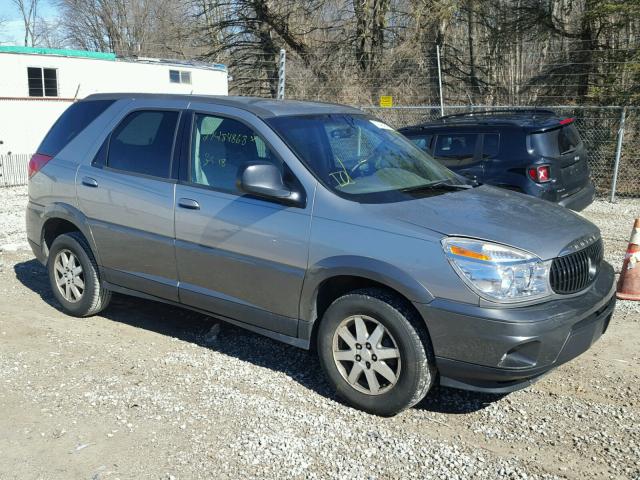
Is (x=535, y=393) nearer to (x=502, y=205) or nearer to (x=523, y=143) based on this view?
(x=502, y=205)

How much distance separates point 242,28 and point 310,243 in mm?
22365

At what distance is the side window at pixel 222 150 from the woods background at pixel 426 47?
36.6ft

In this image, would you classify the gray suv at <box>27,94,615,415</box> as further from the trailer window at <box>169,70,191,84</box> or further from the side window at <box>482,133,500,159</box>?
the trailer window at <box>169,70,191,84</box>

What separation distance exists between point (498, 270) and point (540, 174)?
4.99 meters

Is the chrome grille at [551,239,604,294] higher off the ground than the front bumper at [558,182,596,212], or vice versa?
the chrome grille at [551,239,604,294]

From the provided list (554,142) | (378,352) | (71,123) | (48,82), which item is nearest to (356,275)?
(378,352)

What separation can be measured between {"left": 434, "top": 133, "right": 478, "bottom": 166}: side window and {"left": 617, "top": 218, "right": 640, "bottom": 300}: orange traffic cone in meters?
2.94

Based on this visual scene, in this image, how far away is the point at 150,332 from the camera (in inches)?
224

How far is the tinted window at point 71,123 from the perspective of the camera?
5.82 meters

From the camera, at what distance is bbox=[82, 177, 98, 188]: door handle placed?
5484mm

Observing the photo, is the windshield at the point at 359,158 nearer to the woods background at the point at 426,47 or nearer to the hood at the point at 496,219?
the hood at the point at 496,219

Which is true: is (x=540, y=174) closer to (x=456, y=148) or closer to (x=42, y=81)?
(x=456, y=148)

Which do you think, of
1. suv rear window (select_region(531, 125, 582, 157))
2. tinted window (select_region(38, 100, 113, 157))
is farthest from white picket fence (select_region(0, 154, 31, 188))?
suv rear window (select_region(531, 125, 582, 157))

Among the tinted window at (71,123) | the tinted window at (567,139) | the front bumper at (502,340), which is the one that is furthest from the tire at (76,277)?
the tinted window at (567,139)
